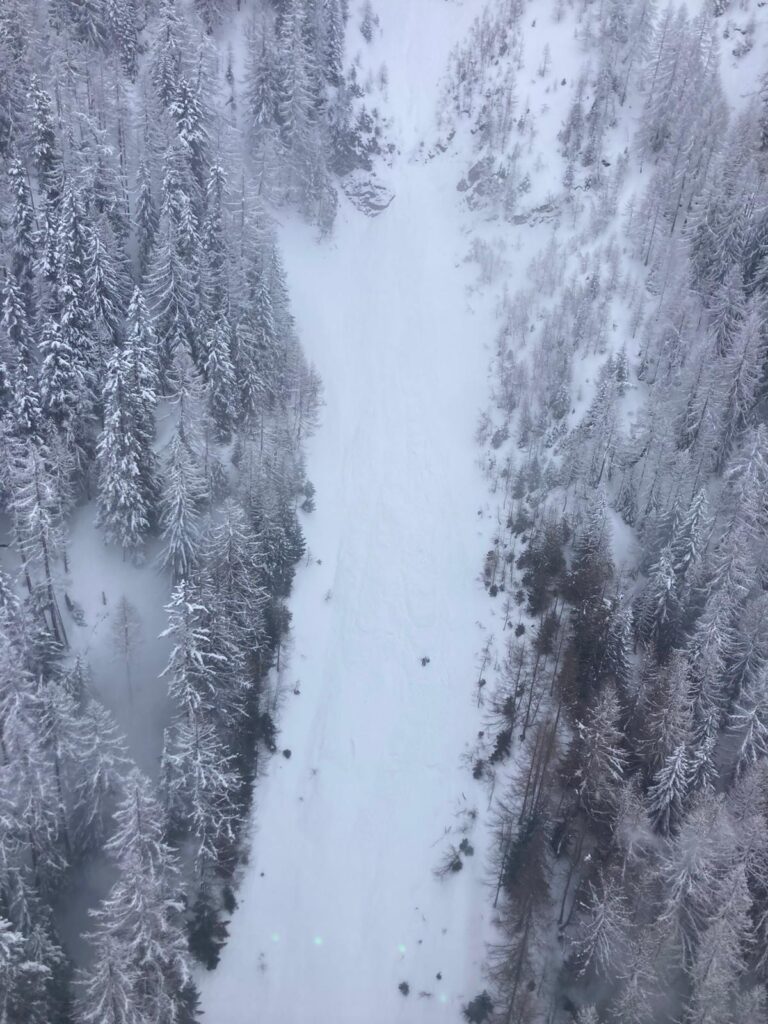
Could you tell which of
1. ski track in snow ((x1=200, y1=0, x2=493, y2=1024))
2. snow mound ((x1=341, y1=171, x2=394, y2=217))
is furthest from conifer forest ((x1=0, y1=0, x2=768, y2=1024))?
snow mound ((x1=341, y1=171, x2=394, y2=217))

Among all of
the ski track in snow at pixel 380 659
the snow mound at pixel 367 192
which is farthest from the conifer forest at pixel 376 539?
the snow mound at pixel 367 192

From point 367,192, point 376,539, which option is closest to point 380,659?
point 376,539

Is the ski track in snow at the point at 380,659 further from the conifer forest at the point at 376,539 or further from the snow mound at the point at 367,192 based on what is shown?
the snow mound at the point at 367,192

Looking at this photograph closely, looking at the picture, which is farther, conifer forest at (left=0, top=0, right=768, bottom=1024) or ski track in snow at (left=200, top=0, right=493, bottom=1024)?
ski track in snow at (left=200, top=0, right=493, bottom=1024)

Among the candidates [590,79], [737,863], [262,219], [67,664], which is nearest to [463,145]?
[590,79]

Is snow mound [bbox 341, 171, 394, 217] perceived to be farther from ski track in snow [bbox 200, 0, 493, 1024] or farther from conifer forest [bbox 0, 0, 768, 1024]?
conifer forest [bbox 0, 0, 768, 1024]

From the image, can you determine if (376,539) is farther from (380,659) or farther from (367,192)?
(367,192)
